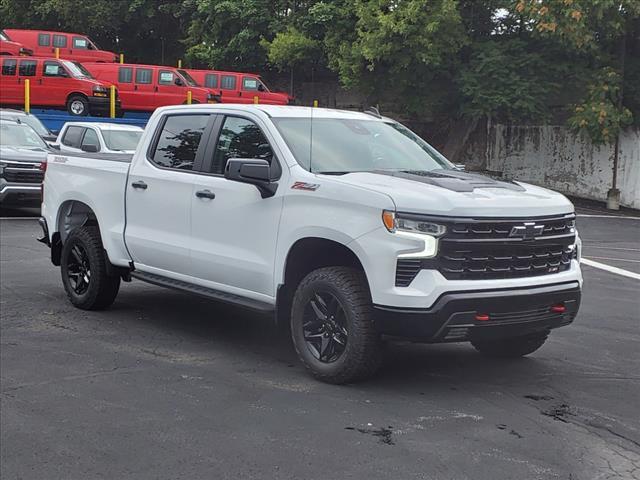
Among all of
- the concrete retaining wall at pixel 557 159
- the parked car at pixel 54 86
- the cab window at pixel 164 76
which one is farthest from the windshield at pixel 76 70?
the concrete retaining wall at pixel 557 159

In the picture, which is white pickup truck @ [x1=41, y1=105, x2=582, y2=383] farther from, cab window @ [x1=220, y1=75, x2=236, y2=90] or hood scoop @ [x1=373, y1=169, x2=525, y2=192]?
cab window @ [x1=220, y1=75, x2=236, y2=90]

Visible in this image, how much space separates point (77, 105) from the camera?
81.0 ft

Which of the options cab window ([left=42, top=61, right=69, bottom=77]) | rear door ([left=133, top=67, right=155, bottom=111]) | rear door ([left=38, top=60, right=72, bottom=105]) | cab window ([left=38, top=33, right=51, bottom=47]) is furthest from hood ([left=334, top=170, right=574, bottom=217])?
cab window ([left=38, top=33, right=51, bottom=47])

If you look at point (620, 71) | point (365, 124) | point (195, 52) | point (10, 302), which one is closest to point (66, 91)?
point (195, 52)

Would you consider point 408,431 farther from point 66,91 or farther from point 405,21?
point 66,91

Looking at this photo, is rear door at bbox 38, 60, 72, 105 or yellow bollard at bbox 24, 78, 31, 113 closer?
yellow bollard at bbox 24, 78, 31, 113

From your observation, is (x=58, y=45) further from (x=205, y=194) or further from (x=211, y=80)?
(x=205, y=194)

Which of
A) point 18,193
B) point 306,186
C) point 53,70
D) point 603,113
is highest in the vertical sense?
point 53,70

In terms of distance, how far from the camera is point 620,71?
23422 millimetres

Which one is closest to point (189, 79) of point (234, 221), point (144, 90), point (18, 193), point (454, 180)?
point (144, 90)

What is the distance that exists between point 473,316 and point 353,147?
1.85 metres

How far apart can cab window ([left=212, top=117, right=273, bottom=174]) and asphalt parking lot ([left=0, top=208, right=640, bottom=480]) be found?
1.53m

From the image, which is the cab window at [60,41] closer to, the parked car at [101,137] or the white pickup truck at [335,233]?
the parked car at [101,137]

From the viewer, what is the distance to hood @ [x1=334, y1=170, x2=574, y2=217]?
5.09 m
